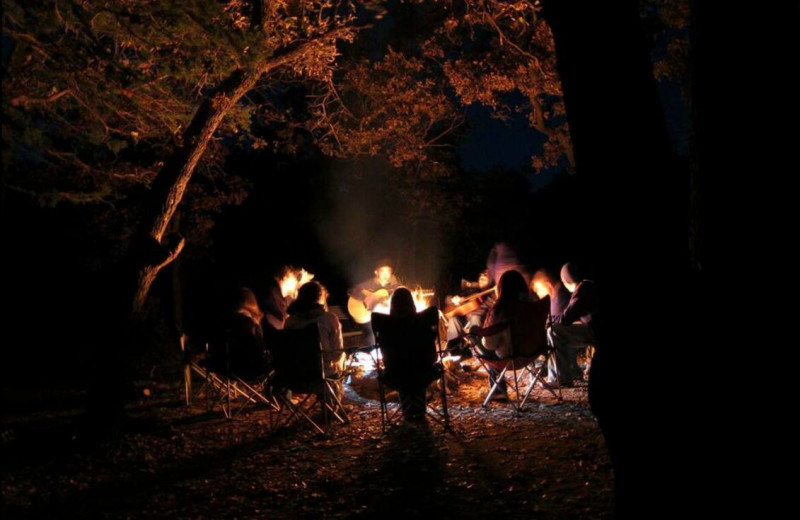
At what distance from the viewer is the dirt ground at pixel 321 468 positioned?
3979 millimetres

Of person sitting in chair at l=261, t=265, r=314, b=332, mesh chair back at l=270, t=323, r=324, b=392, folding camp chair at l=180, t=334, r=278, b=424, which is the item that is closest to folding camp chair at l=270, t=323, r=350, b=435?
mesh chair back at l=270, t=323, r=324, b=392

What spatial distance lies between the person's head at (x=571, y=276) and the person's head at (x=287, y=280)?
3.24 m

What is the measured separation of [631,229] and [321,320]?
430 centimetres

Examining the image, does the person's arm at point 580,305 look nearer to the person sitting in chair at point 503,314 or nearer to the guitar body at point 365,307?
the person sitting in chair at point 503,314

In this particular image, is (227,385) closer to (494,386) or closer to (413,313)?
(413,313)

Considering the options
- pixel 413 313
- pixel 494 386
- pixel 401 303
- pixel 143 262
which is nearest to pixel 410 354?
pixel 413 313

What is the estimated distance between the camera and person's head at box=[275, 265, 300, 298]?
24.9 ft

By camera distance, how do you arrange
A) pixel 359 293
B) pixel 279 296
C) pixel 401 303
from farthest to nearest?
1. pixel 359 293
2. pixel 279 296
3. pixel 401 303

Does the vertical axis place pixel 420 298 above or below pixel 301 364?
above

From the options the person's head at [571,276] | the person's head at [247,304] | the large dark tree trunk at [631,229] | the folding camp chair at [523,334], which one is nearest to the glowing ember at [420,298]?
the person's head at [571,276]

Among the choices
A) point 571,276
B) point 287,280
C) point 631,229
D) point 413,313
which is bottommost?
point 413,313

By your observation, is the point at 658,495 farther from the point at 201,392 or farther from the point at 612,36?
the point at 201,392

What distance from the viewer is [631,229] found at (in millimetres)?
2422

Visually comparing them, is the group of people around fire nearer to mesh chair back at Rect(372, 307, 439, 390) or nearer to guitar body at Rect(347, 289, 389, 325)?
guitar body at Rect(347, 289, 389, 325)
